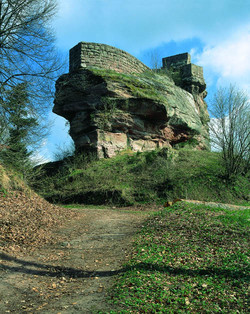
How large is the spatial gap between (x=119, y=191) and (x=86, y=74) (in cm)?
843

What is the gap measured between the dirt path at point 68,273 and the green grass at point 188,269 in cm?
36

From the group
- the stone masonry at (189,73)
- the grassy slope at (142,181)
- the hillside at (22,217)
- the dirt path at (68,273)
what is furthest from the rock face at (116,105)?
the dirt path at (68,273)

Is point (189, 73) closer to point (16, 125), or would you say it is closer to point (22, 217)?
point (16, 125)

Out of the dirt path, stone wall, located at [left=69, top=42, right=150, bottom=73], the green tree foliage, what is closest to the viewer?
the dirt path

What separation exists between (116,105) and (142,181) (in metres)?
5.80

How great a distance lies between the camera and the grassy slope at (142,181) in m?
14.5

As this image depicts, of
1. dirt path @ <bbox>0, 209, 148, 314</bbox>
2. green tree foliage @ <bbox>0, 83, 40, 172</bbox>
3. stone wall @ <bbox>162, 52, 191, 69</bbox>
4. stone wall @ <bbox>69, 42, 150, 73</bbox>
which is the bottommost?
dirt path @ <bbox>0, 209, 148, 314</bbox>

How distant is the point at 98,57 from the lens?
19.7 meters

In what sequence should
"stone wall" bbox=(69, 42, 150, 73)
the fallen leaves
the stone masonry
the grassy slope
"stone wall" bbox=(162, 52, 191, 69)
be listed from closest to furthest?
1. the fallen leaves
2. the grassy slope
3. "stone wall" bbox=(69, 42, 150, 73)
4. the stone masonry
5. "stone wall" bbox=(162, 52, 191, 69)

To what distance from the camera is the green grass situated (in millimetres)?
4164

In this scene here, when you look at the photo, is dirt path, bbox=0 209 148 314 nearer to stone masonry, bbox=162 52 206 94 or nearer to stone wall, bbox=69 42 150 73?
stone wall, bbox=69 42 150 73

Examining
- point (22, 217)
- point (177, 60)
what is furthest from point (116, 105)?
point (177, 60)

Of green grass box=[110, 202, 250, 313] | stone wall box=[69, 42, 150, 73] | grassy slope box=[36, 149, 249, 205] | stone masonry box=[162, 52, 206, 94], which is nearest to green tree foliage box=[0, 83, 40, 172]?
grassy slope box=[36, 149, 249, 205]

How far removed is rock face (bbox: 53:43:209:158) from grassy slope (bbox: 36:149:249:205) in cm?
177
